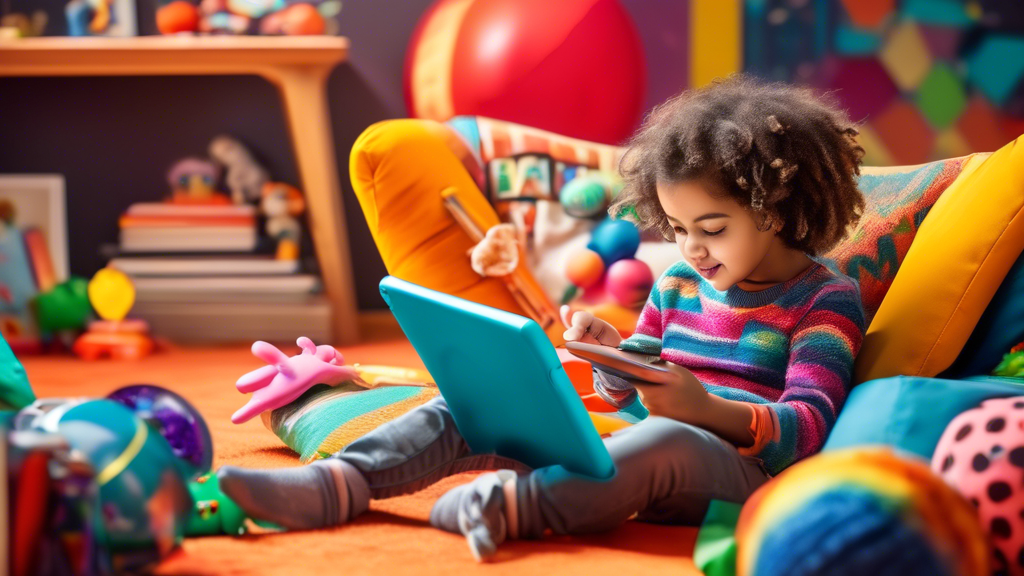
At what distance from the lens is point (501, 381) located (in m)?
0.91

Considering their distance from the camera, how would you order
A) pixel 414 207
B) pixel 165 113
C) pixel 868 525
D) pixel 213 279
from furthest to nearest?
pixel 165 113 < pixel 213 279 < pixel 414 207 < pixel 868 525

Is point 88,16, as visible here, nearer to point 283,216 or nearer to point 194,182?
point 194,182

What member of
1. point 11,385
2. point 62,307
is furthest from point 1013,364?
point 62,307

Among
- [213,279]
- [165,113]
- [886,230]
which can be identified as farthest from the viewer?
[165,113]

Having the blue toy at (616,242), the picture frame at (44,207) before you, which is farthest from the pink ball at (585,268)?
the picture frame at (44,207)

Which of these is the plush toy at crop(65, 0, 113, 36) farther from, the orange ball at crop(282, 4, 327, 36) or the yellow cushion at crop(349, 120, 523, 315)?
the yellow cushion at crop(349, 120, 523, 315)

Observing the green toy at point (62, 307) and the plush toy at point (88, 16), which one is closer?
the green toy at point (62, 307)

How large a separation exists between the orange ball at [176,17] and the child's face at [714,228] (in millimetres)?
1861

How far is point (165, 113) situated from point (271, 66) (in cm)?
45

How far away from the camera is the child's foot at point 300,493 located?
2.88 ft

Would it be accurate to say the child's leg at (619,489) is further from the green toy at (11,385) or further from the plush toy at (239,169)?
the plush toy at (239,169)

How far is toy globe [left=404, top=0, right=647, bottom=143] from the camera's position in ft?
7.97

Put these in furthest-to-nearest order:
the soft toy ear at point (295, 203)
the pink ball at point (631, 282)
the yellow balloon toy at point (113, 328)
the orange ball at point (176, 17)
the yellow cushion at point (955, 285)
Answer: the soft toy ear at point (295, 203), the orange ball at point (176, 17), the yellow balloon toy at point (113, 328), the pink ball at point (631, 282), the yellow cushion at point (955, 285)

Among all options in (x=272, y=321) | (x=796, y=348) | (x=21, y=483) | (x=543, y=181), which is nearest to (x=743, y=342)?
(x=796, y=348)
